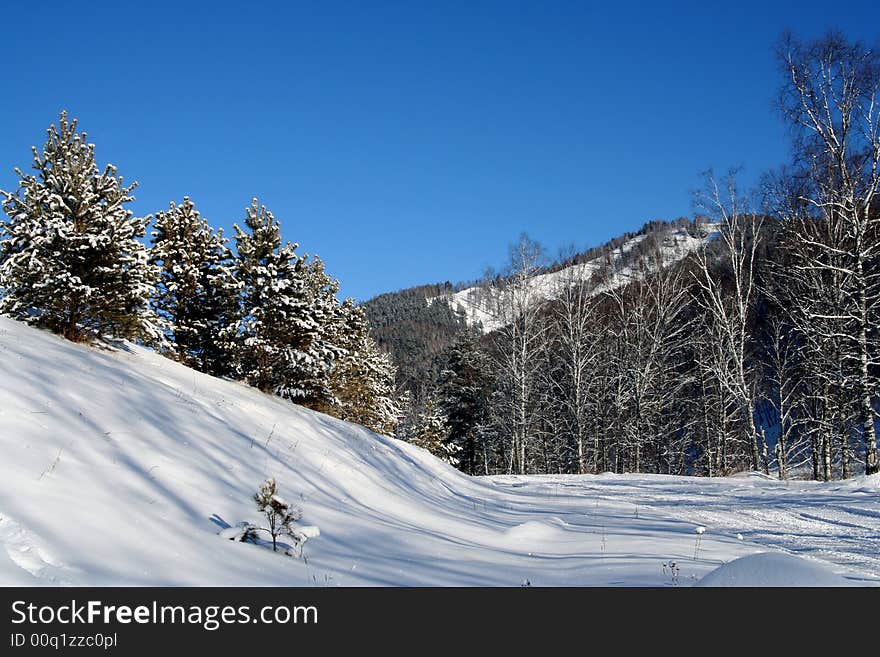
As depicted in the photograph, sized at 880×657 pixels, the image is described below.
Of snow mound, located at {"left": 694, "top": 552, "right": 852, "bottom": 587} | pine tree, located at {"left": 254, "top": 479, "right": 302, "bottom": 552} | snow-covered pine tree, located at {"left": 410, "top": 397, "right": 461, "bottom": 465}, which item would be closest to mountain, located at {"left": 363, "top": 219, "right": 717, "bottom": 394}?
snow-covered pine tree, located at {"left": 410, "top": 397, "right": 461, "bottom": 465}

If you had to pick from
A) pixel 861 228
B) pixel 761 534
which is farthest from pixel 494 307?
pixel 761 534

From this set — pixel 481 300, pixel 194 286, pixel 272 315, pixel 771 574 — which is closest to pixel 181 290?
pixel 194 286

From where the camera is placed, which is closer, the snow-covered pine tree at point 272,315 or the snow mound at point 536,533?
the snow mound at point 536,533

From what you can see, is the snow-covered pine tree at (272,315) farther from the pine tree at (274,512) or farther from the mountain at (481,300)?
the pine tree at (274,512)

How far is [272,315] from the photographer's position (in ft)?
65.9

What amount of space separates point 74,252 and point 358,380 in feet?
55.0

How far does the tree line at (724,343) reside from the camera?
493 inches

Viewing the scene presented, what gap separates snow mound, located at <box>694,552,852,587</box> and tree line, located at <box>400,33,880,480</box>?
9306 mm

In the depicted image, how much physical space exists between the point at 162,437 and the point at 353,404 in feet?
69.7

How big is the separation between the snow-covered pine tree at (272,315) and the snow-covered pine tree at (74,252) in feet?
17.7

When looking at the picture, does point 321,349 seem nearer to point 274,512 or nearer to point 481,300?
point 481,300

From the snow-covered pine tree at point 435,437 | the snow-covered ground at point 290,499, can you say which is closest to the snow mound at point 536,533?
the snow-covered ground at point 290,499

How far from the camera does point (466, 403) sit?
35438mm
